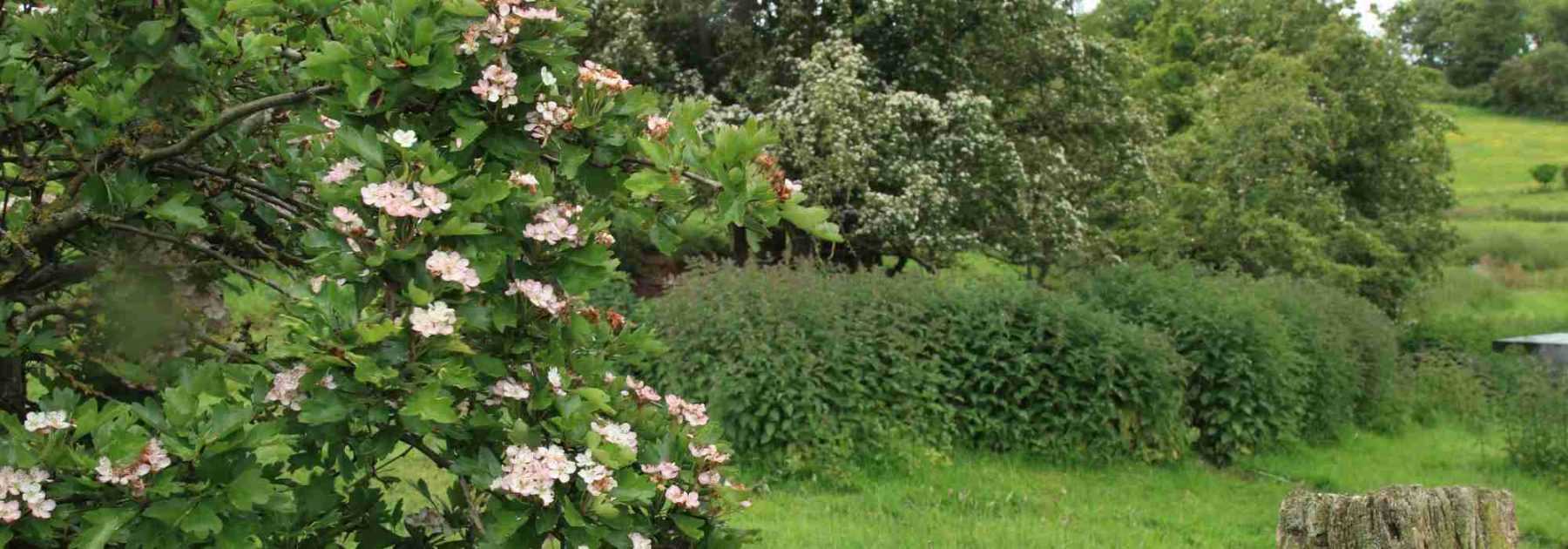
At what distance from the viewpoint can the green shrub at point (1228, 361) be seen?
37.2 ft

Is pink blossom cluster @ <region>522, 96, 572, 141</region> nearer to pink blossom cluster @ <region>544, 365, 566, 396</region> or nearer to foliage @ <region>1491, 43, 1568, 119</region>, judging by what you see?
pink blossom cluster @ <region>544, 365, 566, 396</region>

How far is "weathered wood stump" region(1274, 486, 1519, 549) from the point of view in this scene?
368 cm

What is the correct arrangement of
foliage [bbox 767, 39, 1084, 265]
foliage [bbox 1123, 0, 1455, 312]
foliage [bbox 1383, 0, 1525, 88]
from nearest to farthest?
foliage [bbox 767, 39, 1084, 265]
foliage [bbox 1123, 0, 1455, 312]
foliage [bbox 1383, 0, 1525, 88]

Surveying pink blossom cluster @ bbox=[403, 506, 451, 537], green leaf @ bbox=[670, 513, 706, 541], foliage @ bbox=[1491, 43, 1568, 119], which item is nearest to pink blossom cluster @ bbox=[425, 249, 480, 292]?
green leaf @ bbox=[670, 513, 706, 541]

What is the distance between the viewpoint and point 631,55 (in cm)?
1519

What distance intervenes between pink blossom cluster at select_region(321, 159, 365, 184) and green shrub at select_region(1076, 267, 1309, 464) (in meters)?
9.84

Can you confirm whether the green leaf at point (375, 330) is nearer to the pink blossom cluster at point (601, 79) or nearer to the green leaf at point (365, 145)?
the green leaf at point (365, 145)

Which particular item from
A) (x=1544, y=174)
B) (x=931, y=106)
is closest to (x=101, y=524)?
(x=931, y=106)

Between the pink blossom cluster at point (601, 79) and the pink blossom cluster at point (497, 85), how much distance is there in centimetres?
17

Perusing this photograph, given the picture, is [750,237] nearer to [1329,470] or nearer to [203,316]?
[203,316]

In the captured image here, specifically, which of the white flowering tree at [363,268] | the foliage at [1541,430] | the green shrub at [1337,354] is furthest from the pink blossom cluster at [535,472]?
the foliage at [1541,430]

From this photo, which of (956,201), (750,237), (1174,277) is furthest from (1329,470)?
(750,237)

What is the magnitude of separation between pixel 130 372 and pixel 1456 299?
2924cm

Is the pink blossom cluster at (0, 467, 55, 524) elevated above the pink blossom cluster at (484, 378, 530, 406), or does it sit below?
below
